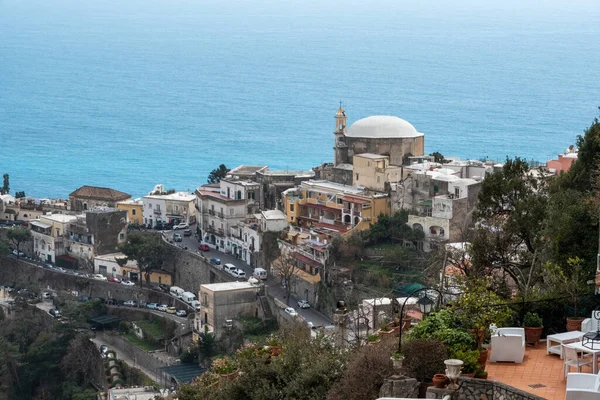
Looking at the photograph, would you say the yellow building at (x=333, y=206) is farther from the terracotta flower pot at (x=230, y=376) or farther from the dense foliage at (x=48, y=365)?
the terracotta flower pot at (x=230, y=376)

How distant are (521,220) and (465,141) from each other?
69.7m

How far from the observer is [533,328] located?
14.6m

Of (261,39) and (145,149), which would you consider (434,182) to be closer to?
(145,149)

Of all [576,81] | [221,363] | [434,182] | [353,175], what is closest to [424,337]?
[221,363]

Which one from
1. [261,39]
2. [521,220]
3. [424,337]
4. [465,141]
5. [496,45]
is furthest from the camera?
[261,39]

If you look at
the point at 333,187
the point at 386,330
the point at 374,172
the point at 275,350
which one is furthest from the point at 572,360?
Result: the point at 333,187

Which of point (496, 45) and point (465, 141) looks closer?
point (465, 141)

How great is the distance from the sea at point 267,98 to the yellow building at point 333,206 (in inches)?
1250

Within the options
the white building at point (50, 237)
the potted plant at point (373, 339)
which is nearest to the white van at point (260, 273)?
the white building at point (50, 237)

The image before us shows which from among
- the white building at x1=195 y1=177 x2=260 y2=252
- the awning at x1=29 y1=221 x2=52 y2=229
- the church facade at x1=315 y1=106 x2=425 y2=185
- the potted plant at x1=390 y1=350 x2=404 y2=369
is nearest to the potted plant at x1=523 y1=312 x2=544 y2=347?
the potted plant at x1=390 y1=350 x2=404 y2=369

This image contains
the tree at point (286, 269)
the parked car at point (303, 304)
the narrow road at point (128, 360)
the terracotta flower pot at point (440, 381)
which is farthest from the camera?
the tree at point (286, 269)

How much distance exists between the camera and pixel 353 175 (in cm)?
4681

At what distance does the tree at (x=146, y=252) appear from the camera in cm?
4709

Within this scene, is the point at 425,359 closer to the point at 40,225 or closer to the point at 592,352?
the point at 592,352
